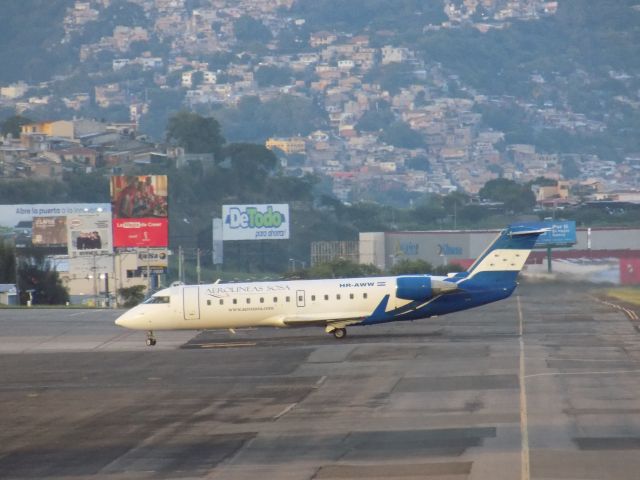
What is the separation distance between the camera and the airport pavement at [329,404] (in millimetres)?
32000

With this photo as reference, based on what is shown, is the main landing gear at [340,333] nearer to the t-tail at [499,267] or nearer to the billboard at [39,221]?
the t-tail at [499,267]

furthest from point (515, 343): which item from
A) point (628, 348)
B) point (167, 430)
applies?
point (167, 430)

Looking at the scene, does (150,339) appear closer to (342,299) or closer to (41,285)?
(342,299)

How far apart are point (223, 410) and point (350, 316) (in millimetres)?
20291

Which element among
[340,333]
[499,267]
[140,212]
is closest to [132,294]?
[140,212]

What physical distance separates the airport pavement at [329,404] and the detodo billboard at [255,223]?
4418 inches

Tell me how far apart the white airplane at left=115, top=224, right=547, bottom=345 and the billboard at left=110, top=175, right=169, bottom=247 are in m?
66.8

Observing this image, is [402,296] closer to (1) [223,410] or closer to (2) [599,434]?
(1) [223,410]

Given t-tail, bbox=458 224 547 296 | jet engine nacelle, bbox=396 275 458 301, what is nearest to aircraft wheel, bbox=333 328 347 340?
jet engine nacelle, bbox=396 275 458 301

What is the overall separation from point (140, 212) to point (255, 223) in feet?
158

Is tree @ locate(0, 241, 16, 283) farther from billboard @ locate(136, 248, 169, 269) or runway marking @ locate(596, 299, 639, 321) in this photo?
runway marking @ locate(596, 299, 639, 321)

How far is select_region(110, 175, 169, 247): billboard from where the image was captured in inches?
5074

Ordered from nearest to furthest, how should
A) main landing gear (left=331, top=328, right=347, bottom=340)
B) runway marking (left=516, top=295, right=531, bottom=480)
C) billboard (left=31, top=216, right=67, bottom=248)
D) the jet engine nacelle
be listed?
runway marking (left=516, top=295, right=531, bottom=480)
the jet engine nacelle
main landing gear (left=331, top=328, right=347, bottom=340)
billboard (left=31, top=216, right=67, bottom=248)

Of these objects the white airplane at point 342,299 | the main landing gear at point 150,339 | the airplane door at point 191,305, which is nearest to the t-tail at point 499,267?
the white airplane at point 342,299
